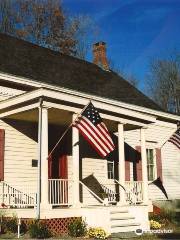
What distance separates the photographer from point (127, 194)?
1691cm

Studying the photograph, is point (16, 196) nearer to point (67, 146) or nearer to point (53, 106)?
point (67, 146)

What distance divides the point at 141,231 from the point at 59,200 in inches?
126

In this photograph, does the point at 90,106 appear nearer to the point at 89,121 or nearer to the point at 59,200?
the point at 89,121

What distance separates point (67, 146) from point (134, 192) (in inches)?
126

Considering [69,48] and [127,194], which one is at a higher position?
[69,48]

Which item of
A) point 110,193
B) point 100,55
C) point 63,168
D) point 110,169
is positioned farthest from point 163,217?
point 100,55

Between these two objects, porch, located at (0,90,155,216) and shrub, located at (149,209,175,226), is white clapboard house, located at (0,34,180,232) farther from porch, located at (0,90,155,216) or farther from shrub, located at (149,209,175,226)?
shrub, located at (149,209,175,226)

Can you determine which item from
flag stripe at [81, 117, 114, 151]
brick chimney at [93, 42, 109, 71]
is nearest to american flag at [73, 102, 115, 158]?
flag stripe at [81, 117, 114, 151]

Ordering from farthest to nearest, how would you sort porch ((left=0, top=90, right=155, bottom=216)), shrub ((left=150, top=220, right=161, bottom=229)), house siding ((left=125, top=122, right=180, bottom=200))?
house siding ((left=125, top=122, right=180, bottom=200)), shrub ((left=150, top=220, right=161, bottom=229)), porch ((left=0, top=90, right=155, bottom=216))

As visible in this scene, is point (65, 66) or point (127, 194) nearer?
point (127, 194)

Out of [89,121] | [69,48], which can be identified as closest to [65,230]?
[89,121]

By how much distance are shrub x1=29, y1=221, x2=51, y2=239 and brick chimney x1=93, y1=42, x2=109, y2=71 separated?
47.5 feet

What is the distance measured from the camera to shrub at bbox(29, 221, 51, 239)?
1198 cm

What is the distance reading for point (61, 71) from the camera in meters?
20.1
